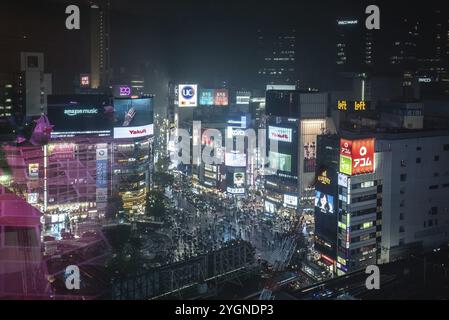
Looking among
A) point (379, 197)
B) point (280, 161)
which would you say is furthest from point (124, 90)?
point (379, 197)

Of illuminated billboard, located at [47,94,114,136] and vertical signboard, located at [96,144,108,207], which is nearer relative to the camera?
illuminated billboard, located at [47,94,114,136]

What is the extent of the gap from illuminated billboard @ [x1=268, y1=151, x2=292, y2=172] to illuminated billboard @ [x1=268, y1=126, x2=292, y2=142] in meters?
0.54

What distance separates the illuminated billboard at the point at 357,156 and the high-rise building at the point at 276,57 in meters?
23.4

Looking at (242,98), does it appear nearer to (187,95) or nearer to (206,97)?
(206,97)

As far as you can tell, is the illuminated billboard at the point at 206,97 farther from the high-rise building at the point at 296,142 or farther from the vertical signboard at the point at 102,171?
the vertical signboard at the point at 102,171

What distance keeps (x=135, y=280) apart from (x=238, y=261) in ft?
7.68

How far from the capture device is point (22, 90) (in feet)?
59.1

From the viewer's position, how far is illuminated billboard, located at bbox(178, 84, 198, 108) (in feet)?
77.8

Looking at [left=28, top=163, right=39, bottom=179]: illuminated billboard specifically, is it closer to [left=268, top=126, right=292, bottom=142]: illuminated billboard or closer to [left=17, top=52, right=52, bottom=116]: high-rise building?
[left=17, top=52, right=52, bottom=116]: high-rise building

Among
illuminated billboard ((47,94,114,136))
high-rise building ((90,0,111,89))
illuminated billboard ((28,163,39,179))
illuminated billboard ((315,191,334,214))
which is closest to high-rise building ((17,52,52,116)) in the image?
illuminated billboard ((47,94,114,136))

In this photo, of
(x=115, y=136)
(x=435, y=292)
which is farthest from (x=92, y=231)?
(x=435, y=292)

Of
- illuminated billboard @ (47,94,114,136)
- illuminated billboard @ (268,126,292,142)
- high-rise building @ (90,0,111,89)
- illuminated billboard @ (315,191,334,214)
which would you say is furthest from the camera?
high-rise building @ (90,0,111,89)

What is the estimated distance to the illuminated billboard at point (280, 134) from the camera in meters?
16.6
